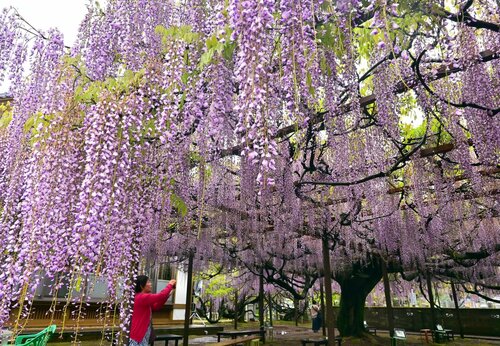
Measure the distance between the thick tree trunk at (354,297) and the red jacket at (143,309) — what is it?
799 centimetres

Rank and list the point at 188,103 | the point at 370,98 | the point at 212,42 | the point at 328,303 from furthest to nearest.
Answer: the point at 328,303
the point at 370,98
the point at 188,103
the point at 212,42

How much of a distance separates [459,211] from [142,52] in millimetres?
6825

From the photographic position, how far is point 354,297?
36.9 ft

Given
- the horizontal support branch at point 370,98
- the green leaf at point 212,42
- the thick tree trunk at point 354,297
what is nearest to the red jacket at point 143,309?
the horizontal support branch at point 370,98

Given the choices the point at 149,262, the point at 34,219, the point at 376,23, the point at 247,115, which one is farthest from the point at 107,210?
the point at 149,262

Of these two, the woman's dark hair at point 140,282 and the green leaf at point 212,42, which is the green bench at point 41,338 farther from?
the green leaf at point 212,42

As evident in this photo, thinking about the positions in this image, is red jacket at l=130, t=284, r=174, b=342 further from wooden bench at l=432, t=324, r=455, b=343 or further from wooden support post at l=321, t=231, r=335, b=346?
wooden bench at l=432, t=324, r=455, b=343

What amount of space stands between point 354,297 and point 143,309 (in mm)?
8682

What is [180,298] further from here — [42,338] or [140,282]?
[140,282]

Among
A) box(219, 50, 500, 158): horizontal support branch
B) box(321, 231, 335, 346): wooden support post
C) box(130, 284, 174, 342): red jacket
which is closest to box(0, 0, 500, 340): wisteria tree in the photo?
box(219, 50, 500, 158): horizontal support branch

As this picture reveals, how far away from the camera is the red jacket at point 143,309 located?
4.20 meters

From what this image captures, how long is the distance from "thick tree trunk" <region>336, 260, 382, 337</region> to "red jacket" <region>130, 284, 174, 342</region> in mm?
7987

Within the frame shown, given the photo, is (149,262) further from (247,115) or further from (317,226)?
(247,115)

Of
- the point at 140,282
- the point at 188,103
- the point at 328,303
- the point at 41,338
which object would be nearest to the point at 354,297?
the point at 328,303
